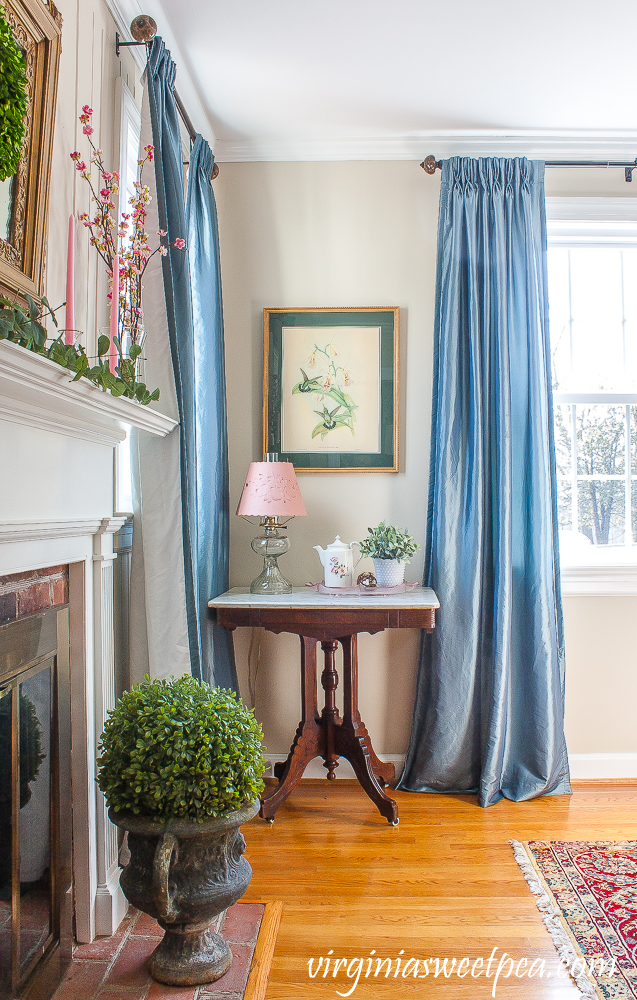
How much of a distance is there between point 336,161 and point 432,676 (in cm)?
228

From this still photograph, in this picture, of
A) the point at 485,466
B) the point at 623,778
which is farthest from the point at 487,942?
the point at 485,466

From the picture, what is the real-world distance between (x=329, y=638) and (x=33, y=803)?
3.97ft

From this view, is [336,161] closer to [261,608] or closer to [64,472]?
[261,608]

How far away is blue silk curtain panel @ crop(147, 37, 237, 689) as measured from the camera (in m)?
2.10

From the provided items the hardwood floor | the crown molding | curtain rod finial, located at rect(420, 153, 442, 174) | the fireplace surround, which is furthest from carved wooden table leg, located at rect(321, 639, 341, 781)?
the crown molding

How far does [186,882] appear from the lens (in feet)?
5.16

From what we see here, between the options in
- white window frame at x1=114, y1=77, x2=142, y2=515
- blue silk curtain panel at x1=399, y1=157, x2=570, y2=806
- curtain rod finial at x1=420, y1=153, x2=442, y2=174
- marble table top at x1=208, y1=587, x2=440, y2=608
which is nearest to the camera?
white window frame at x1=114, y1=77, x2=142, y2=515

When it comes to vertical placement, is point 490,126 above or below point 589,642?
above

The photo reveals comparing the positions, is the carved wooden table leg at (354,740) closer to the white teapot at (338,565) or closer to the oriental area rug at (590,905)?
the white teapot at (338,565)

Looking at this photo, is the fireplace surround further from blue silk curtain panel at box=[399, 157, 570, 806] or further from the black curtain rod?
the black curtain rod

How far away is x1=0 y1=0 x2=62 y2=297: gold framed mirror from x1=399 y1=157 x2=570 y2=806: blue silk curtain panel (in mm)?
1815

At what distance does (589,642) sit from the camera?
3055mm

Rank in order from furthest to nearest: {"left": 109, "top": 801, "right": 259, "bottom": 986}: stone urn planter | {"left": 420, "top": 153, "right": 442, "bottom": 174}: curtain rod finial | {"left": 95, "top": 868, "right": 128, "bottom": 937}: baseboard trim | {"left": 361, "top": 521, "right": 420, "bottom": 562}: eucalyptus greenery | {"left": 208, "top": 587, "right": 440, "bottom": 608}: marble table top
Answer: {"left": 420, "top": 153, "right": 442, "bottom": 174}: curtain rod finial → {"left": 361, "top": 521, "right": 420, "bottom": 562}: eucalyptus greenery → {"left": 208, "top": 587, "right": 440, "bottom": 608}: marble table top → {"left": 95, "top": 868, "right": 128, "bottom": 937}: baseboard trim → {"left": 109, "top": 801, "right": 259, "bottom": 986}: stone urn planter

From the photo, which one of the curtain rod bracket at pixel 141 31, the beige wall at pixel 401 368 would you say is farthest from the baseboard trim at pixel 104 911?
the curtain rod bracket at pixel 141 31
